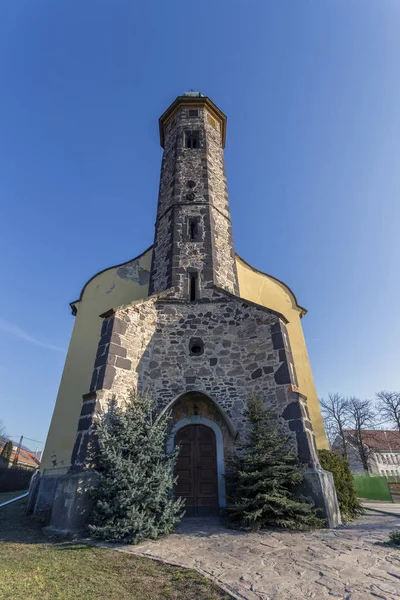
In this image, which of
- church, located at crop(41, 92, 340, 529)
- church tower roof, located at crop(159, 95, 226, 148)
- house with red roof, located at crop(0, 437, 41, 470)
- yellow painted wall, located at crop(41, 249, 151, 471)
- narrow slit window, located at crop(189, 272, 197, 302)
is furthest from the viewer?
house with red roof, located at crop(0, 437, 41, 470)

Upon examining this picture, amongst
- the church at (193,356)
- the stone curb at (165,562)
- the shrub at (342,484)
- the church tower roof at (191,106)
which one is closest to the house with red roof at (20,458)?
the church at (193,356)

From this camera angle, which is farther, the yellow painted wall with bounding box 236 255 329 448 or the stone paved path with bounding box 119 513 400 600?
the yellow painted wall with bounding box 236 255 329 448

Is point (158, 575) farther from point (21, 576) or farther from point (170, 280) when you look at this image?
point (170, 280)

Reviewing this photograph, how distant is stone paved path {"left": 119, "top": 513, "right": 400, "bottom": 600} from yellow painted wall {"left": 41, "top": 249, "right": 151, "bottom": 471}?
7.13 m

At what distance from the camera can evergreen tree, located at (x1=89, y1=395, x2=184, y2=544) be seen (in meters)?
5.99

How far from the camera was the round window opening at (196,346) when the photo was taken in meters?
10.1

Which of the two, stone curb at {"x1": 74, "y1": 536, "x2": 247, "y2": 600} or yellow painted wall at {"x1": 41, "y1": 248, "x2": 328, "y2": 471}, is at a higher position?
yellow painted wall at {"x1": 41, "y1": 248, "x2": 328, "y2": 471}

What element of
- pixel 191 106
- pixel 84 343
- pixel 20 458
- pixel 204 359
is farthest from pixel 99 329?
pixel 20 458

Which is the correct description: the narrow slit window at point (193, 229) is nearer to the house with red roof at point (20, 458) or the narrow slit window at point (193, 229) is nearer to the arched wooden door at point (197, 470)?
the arched wooden door at point (197, 470)

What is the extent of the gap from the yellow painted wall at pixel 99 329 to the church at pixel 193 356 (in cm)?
5

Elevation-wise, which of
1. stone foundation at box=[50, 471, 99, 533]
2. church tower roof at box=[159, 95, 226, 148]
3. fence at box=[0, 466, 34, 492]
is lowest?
stone foundation at box=[50, 471, 99, 533]

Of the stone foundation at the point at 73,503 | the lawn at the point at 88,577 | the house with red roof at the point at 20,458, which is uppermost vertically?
the house with red roof at the point at 20,458

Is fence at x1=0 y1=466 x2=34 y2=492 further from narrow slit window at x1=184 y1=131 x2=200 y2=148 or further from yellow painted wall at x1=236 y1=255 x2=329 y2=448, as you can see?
narrow slit window at x1=184 y1=131 x2=200 y2=148

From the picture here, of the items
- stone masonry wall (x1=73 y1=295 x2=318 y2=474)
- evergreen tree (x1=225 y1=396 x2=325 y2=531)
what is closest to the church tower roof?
stone masonry wall (x1=73 y1=295 x2=318 y2=474)
